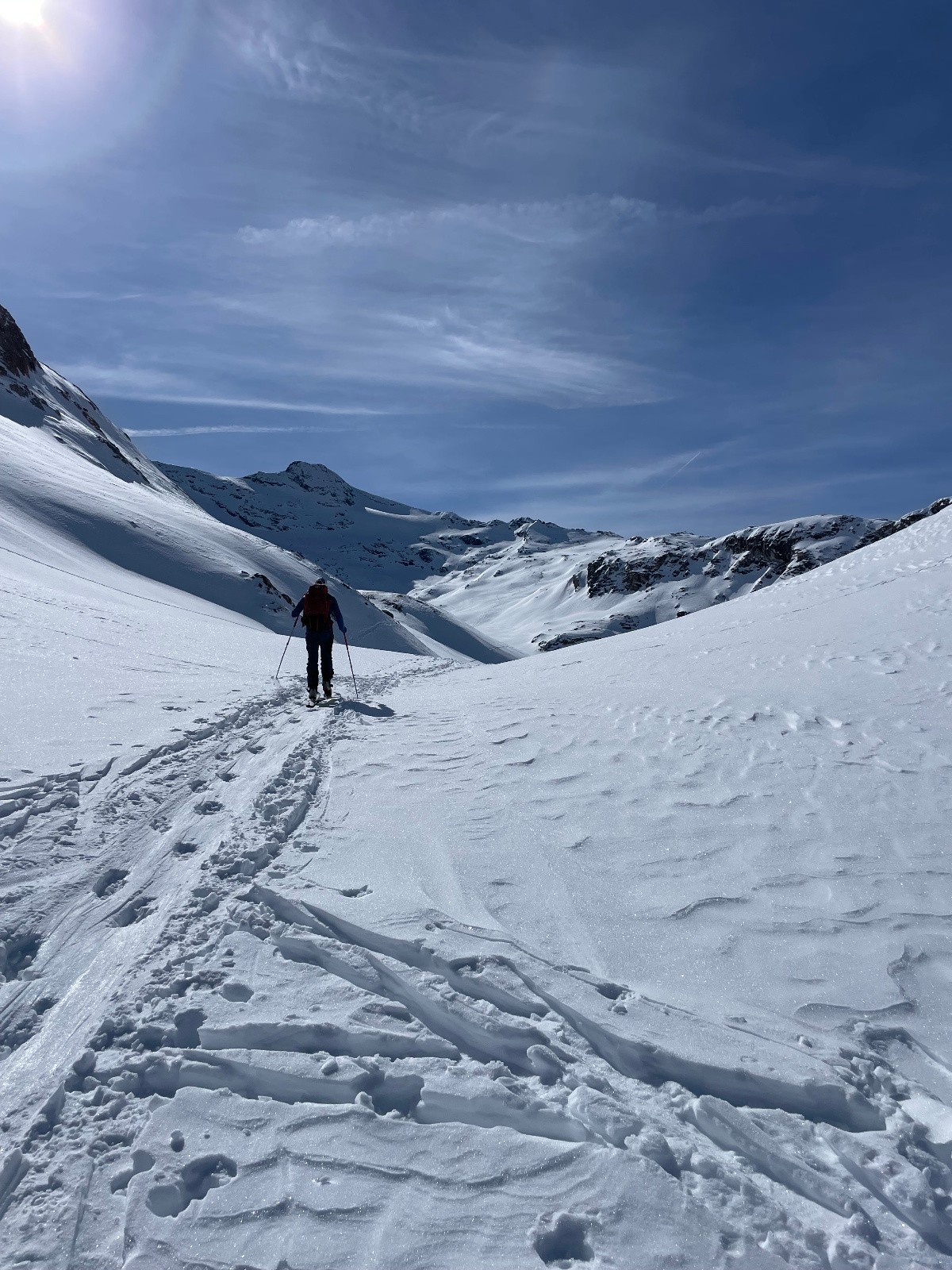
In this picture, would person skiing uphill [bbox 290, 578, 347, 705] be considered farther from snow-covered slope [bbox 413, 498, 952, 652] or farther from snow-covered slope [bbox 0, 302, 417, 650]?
snow-covered slope [bbox 413, 498, 952, 652]

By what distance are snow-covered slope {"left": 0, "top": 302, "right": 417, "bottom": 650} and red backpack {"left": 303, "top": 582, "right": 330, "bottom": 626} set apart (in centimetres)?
2094

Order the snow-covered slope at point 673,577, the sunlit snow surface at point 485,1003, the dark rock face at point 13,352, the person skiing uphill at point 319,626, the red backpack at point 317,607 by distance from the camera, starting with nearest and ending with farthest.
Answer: the sunlit snow surface at point 485,1003
the person skiing uphill at point 319,626
the red backpack at point 317,607
the dark rock face at point 13,352
the snow-covered slope at point 673,577

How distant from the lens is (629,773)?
7398 millimetres

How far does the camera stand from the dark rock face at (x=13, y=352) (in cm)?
8238

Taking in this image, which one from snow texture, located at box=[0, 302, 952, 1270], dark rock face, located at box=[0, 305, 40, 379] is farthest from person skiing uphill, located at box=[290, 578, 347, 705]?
dark rock face, located at box=[0, 305, 40, 379]

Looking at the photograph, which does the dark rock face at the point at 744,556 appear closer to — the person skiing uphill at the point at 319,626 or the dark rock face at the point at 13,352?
the dark rock face at the point at 13,352

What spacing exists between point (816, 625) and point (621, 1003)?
12.7 metres

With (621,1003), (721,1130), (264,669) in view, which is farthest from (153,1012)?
(264,669)

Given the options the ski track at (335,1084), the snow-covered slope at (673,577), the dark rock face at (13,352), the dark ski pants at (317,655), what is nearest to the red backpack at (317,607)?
the dark ski pants at (317,655)

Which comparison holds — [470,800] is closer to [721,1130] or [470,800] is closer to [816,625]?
[721,1130]

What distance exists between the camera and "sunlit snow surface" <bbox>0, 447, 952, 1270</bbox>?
254 centimetres

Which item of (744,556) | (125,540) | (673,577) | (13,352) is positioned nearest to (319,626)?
(125,540)

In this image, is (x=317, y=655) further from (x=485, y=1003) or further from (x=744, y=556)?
(x=744, y=556)

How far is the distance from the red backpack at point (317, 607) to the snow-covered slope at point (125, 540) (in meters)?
20.9
